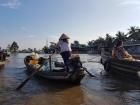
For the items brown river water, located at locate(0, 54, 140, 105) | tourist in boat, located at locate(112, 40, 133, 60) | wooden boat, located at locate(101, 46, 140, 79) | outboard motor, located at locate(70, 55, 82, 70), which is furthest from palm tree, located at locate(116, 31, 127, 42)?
outboard motor, located at locate(70, 55, 82, 70)

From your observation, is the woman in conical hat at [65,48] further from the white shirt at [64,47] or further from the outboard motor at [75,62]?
the outboard motor at [75,62]

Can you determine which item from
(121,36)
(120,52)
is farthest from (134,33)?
(120,52)

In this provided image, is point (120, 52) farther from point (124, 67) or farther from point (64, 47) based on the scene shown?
point (64, 47)

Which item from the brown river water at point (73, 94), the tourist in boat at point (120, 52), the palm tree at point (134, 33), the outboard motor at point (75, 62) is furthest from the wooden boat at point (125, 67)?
the palm tree at point (134, 33)

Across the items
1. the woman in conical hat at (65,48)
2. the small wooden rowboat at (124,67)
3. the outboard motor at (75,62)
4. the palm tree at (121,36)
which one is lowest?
the small wooden rowboat at (124,67)

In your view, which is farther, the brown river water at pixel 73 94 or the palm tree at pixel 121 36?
the palm tree at pixel 121 36

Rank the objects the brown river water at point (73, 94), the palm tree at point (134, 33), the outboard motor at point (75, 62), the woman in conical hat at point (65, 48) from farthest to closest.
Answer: the palm tree at point (134, 33)
the woman in conical hat at point (65, 48)
the outboard motor at point (75, 62)
the brown river water at point (73, 94)

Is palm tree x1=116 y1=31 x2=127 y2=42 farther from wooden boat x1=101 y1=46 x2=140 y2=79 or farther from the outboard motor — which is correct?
the outboard motor

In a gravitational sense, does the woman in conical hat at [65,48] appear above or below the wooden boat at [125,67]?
above

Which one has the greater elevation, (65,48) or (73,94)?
(65,48)

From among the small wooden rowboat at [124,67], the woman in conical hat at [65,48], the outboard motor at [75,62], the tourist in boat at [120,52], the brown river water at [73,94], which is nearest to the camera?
the brown river water at [73,94]

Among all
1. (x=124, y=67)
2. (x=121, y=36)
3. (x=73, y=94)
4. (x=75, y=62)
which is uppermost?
(x=121, y=36)

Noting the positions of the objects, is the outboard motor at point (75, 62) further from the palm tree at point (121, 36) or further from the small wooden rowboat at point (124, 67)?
the palm tree at point (121, 36)

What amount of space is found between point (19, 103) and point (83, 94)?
2.85 m
